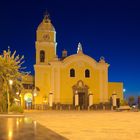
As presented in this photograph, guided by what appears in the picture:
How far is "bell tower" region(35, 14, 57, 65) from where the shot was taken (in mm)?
55969

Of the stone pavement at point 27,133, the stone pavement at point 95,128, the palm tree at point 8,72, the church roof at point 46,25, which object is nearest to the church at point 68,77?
the church roof at point 46,25

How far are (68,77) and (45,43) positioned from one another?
658cm

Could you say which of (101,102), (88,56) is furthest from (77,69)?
(101,102)

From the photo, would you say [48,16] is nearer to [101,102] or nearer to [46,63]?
[46,63]

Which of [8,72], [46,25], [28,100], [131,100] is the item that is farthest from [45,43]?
[8,72]

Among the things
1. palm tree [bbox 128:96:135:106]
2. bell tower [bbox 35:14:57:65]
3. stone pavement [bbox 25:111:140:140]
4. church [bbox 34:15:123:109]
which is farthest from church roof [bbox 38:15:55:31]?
stone pavement [bbox 25:111:140:140]

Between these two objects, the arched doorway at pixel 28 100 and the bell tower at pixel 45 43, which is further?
the bell tower at pixel 45 43

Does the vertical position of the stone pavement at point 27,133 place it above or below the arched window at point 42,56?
below

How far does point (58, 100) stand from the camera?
53.0 m

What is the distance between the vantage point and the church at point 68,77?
5338cm

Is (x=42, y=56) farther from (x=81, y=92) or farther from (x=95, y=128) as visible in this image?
(x=95, y=128)

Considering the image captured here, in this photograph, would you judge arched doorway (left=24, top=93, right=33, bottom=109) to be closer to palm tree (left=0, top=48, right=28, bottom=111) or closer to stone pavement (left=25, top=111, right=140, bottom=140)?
palm tree (left=0, top=48, right=28, bottom=111)

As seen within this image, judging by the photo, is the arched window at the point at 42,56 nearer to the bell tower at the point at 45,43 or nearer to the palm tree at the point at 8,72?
the bell tower at the point at 45,43

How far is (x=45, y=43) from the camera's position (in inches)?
2210
